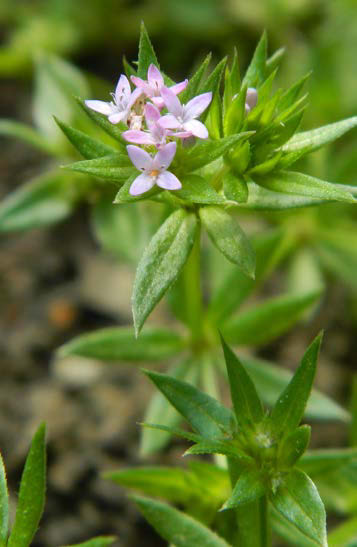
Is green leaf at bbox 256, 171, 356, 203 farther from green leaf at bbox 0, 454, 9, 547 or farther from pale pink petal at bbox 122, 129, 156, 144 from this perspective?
green leaf at bbox 0, 454, 9, 547

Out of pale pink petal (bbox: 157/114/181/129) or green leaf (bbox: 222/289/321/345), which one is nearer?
pale pink petal (bbox: 157/114/181/129)

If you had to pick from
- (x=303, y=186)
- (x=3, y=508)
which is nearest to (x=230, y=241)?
(x=303, y=186)

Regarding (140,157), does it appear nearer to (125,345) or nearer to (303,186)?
(303,186)

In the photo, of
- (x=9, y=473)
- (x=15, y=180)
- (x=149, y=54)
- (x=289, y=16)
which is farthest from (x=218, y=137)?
(x=289, y=16)

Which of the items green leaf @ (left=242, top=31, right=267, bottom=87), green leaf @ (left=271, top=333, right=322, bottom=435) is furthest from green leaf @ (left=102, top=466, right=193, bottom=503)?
green leaf @ (left=242, top=31, right=267, bottom=87)

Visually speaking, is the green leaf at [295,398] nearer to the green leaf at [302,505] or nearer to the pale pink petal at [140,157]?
the green leaf at [302,505]

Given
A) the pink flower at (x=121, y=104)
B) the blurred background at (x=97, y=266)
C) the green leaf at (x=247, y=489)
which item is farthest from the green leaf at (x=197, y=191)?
the blurred background at (x=97, y=266)
